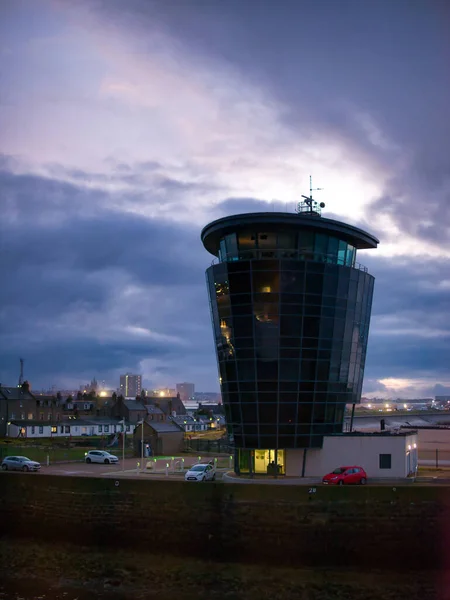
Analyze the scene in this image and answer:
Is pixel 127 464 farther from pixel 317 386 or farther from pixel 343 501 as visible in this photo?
pixel 343 501

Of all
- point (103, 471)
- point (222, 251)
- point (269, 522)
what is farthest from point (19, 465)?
point (269, 522)

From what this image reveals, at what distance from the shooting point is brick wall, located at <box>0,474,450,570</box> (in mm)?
39312

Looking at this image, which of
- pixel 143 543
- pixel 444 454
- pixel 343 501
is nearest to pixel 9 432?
pixel 444 454

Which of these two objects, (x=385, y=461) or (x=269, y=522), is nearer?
(x=269, y=522)

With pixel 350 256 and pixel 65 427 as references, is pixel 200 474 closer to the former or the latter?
pixel 350 256

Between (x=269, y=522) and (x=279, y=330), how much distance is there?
14.2 metres

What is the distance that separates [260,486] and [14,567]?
51.6 ft

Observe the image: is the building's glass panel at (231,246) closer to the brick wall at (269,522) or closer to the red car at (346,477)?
the red car at (346,477)

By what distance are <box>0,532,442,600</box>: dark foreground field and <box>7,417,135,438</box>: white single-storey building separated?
76053mm

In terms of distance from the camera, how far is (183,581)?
36.3m

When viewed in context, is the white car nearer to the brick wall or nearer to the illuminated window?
the brick wall

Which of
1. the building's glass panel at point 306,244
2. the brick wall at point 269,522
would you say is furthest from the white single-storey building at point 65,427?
the building's glass panel at point 306,244

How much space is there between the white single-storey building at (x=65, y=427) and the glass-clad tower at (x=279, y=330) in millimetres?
69013

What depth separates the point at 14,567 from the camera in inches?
1560
